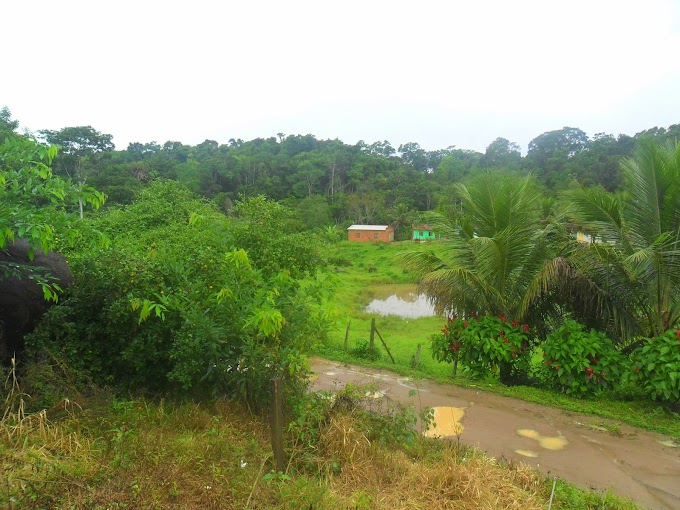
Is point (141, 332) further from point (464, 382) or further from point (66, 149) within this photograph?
point (66, 149)

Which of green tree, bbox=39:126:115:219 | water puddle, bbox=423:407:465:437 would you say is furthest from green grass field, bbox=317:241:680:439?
green tree, bbox=39:126:115:219

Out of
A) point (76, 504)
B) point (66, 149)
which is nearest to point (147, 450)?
point (76, 504)

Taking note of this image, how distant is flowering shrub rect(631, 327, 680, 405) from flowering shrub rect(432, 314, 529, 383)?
1.66 meters

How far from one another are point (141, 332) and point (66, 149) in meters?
35.6

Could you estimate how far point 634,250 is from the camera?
7.17 m

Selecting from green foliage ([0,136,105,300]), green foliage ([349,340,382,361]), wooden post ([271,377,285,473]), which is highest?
green foliage ([0,136,105,300])

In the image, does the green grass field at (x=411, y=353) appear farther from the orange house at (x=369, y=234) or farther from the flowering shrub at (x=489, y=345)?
the orange house at (x=369, y=234)

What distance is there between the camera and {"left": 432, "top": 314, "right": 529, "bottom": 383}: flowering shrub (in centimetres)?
795

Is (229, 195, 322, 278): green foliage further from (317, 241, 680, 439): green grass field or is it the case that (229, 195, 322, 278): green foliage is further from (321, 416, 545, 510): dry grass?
(321, 416, 545, 510): dry grass

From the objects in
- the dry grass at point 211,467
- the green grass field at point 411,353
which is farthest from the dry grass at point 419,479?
the green grass field at point 411,353

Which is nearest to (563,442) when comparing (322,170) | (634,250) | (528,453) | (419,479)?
(528,453)

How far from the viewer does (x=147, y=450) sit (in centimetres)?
361

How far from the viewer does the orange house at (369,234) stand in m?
41.4

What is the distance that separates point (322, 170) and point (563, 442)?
2042 inches
